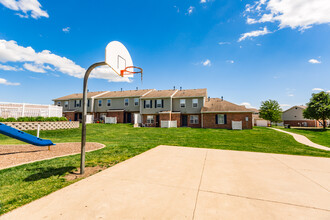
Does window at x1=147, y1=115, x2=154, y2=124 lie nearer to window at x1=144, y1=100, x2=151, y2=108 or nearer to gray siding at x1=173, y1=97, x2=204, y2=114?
window at x1=144, y1=100, x2=151, y2=108

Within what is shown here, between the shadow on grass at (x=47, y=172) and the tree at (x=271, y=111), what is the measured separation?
46.5 metres

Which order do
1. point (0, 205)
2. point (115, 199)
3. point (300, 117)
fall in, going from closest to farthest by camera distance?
point (0, 205), point (115, 199), point (300, 117)

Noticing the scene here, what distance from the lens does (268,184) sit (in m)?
3.72

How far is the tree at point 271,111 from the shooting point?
38875 mm

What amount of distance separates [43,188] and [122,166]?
2.16 metres

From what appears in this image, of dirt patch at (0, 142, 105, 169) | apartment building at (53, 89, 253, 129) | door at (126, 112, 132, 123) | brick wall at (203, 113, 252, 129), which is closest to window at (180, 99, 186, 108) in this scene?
apartment building at (53, 89, 253, 129)

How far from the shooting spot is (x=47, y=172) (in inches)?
180

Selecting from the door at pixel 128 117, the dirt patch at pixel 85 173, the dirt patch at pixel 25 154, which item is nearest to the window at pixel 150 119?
the door at pixel 128 117

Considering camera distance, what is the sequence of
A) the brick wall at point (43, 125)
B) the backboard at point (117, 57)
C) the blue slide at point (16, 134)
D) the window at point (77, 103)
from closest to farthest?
1. the backboard at point (117, 57)
2. the blue slide at point (16, 134)
3. the brick wall at point (43, 125)
4. the window at point (77, 103)

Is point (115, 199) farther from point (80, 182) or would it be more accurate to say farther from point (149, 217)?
point (80, 182)

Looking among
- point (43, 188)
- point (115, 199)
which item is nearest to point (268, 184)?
point (115, 199)

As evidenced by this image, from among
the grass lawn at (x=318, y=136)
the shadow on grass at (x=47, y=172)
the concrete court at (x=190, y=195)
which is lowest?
the grass lawn at (x=318, y=136)

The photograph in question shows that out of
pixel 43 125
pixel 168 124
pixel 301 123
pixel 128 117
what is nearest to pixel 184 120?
pixel 168 124

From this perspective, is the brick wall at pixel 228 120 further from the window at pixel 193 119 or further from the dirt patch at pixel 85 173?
the dirt patch at pixel 85 173
